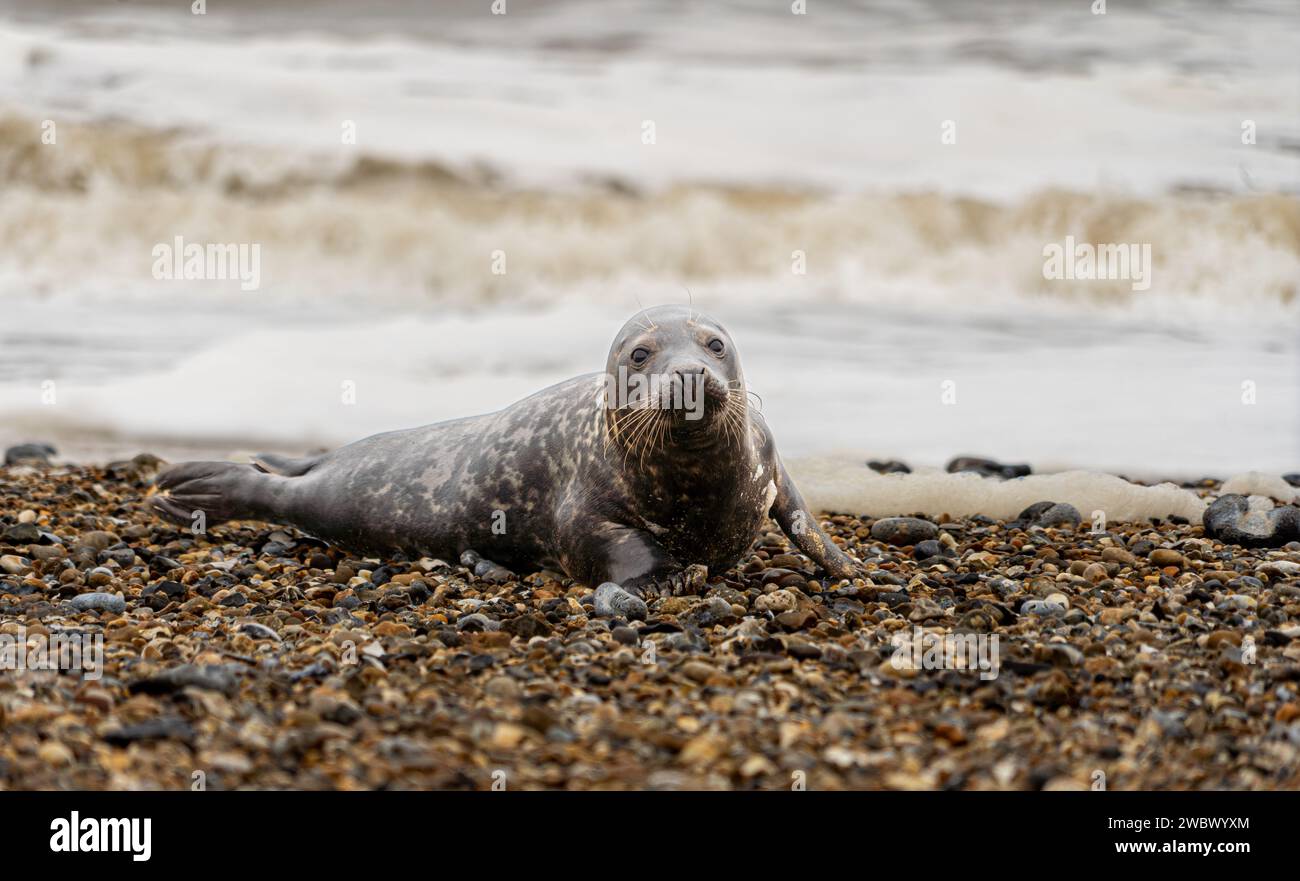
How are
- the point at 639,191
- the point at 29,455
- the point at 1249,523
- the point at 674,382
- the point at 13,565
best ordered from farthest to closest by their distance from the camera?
the point at 639,191 < the point at 29,455 < the point at 1249,523 < the point at 13,565 < the point at 674,382

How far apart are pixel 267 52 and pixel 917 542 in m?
16.8

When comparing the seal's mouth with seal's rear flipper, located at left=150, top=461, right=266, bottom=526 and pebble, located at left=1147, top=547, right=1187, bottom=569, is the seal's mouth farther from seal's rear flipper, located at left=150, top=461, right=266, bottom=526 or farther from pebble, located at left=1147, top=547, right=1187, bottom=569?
seal's rear flipper, located at left=150, top=461, right=266, bottom=526

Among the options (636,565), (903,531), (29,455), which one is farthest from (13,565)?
(903,531)

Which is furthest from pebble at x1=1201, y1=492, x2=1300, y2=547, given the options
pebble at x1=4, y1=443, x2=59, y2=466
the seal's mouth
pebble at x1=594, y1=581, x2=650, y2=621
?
pebble at x1=4, y1=443, x2=59, y2=466

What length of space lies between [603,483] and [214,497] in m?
2.35

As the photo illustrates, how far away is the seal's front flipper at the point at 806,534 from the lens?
514cm

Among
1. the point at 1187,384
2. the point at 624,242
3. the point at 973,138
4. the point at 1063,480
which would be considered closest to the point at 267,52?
the point at 624,242

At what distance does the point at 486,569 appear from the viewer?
534 cm

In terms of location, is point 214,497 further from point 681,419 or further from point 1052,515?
point 1052,515

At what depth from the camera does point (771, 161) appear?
19.1 metres

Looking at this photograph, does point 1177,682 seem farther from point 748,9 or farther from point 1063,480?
point 748,9

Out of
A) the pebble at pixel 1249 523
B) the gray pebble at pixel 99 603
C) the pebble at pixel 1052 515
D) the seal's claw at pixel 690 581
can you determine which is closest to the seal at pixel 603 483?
the seal's claw at pixel 690 581

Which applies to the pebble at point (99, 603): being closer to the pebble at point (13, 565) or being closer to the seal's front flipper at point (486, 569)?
the pebble at point (13, 565)

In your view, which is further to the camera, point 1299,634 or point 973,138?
point 973,138
